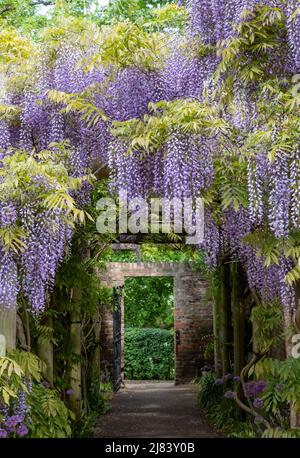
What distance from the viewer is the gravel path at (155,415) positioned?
242 inches

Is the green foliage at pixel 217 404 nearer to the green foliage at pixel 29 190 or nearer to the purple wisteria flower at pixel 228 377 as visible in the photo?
the purple wisteria flower at pixel 228 377

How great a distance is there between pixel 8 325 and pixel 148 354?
8648 millimetres

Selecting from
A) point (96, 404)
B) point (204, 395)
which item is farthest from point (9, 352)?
point (204, 395)

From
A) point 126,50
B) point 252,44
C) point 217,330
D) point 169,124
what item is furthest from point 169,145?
point 217,330

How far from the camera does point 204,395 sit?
25.5ft

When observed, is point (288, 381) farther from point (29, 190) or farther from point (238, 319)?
point (238, 319)

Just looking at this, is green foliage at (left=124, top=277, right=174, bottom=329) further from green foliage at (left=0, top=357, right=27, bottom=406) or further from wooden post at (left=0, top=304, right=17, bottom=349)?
green foliage at (left=0, top=357, right=27, bottom=406)

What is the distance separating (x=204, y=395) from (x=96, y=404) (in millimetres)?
1452

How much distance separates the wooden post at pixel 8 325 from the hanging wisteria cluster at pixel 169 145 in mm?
Result: 251

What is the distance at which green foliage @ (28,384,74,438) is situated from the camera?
3.96 m

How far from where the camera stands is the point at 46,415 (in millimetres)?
4109

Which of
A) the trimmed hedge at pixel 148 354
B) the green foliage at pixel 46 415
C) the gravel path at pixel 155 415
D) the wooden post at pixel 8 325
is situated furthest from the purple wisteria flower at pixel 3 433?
the trimmed hedge at pixel 148 354

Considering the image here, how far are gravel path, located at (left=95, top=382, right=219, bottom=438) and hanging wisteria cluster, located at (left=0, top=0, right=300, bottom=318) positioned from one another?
2.41 meters
